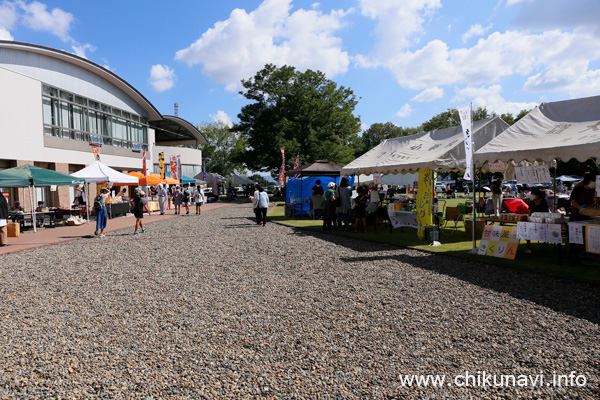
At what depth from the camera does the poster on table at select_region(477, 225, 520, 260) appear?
798 cm

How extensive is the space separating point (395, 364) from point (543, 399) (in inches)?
43.5

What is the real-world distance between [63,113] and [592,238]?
27523 millimetres

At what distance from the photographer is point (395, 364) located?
135 inches

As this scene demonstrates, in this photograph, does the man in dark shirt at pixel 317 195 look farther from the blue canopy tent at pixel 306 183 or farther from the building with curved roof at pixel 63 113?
the building with curved roof at pixel 63 113

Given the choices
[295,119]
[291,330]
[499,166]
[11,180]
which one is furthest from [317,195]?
[295,119]

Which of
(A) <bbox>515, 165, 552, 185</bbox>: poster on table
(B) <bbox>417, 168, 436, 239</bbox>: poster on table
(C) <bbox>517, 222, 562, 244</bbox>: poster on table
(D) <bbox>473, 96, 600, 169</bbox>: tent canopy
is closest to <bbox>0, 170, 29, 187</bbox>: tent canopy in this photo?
(B) <bbox>417, 168, 436, 239</bbox>: poster on table

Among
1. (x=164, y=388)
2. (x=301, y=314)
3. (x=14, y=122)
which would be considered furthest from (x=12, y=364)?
(x=14, y=122)

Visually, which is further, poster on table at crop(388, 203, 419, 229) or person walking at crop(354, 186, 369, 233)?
person walking at crop(354, 186, 369, 233)

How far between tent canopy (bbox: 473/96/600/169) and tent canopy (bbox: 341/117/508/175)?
53.0 inches

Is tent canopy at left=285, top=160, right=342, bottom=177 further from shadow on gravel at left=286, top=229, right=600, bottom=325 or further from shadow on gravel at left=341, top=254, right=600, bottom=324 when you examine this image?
shadow on gravel at left=341, top=254, right=600, bottom=324

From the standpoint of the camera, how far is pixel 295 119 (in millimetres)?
42719

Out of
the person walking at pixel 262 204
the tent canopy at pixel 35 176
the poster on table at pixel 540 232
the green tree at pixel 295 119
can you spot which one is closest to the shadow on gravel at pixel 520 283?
the poster on table at pixel 540 232

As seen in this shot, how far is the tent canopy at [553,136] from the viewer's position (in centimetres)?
701

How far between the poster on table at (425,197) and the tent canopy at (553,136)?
6.22ft
